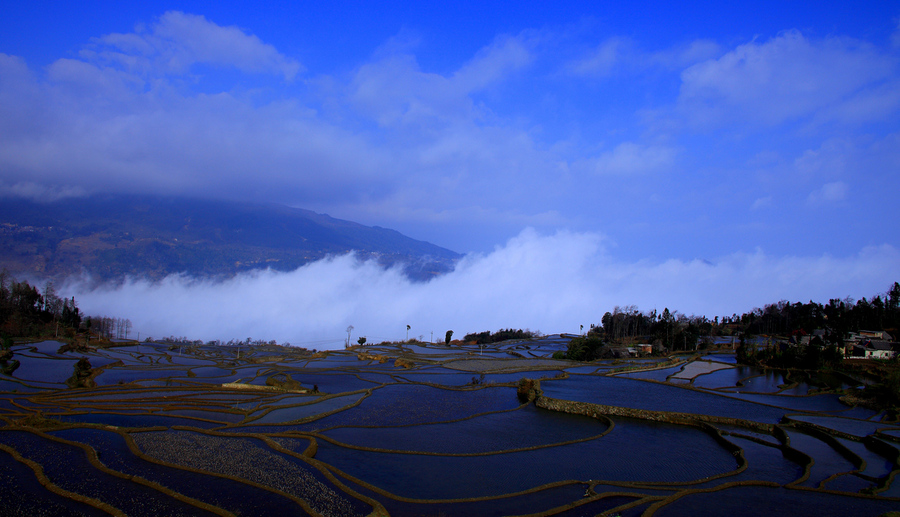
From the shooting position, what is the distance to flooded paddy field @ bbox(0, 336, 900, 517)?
52.1 feet

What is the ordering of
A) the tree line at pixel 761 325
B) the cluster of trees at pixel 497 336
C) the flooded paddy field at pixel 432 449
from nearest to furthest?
the flooded paddy field at pixel 432 449 → the tree line at pixel 761 325 → the cluster of trees at pixel 497 336

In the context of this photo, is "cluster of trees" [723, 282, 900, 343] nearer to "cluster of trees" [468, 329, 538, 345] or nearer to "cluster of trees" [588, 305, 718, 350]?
"cluster of trees" [588, 305, 718, 350]

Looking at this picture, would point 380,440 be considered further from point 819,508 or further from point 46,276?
point 46,276

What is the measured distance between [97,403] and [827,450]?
4398 centimetres

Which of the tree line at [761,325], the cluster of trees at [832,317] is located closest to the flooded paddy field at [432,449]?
the tree line at [761,325]

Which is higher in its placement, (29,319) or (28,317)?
(28,317)

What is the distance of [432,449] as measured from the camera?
22.2 metres

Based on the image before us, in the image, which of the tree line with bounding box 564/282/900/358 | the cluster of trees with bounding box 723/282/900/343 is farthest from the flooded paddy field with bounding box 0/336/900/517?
the cluster of trees with bounding box 723/282/900/343

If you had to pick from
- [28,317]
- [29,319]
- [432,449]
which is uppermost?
[28,317]

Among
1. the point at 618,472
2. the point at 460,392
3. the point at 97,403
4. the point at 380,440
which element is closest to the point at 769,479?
the point at 618,472

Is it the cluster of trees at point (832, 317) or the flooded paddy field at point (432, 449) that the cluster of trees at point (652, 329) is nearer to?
the cluster of trees at point (832, 317)

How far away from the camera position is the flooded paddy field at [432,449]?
625 inches

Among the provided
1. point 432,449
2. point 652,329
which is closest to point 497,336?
point 652,329

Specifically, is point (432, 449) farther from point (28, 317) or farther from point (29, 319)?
point (28, 317)
